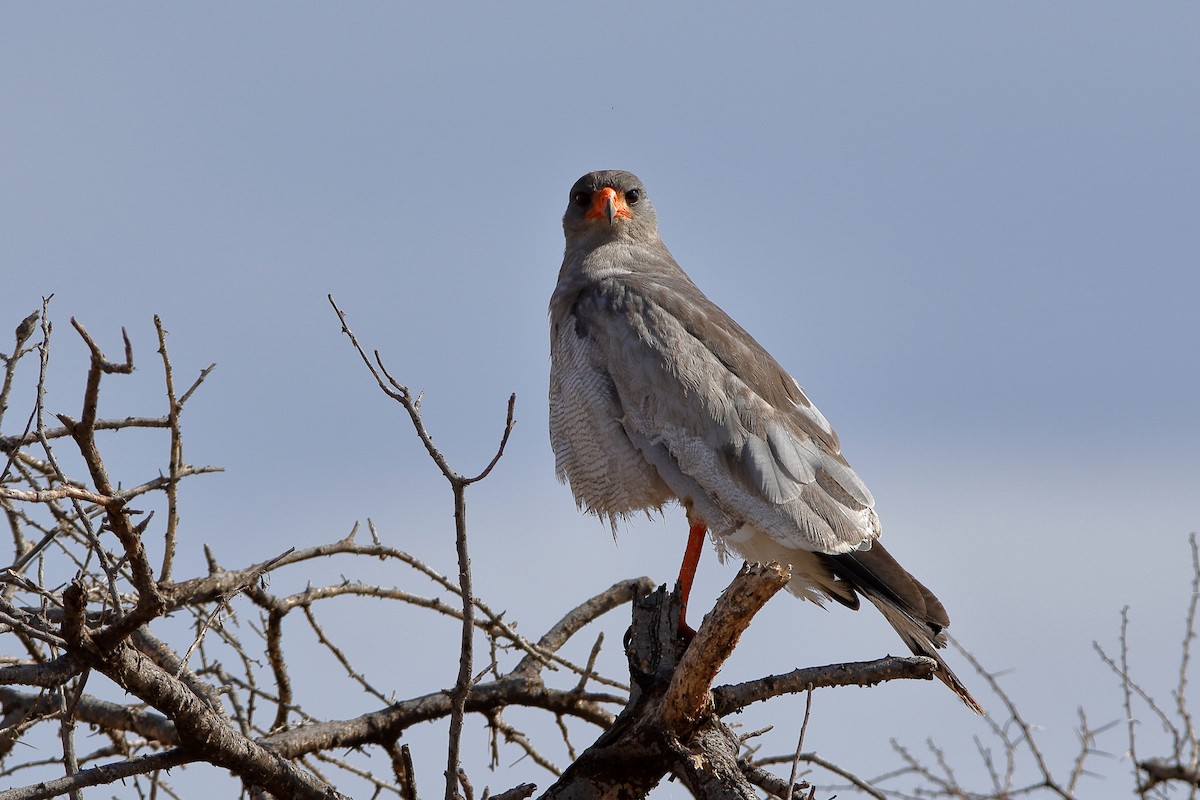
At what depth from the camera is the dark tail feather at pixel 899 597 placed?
15.4ft

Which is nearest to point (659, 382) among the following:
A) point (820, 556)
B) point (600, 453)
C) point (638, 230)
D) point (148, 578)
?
point (600, 453)

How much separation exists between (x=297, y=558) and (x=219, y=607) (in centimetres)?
85

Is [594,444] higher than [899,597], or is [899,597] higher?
[594,444]

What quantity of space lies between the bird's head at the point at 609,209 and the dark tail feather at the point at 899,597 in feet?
6.95

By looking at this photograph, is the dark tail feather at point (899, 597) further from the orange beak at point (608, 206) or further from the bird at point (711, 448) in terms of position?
the orange beak at point (608, 206)

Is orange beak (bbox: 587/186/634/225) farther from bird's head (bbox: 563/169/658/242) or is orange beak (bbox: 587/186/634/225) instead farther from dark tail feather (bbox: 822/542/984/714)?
dark tail feather (bbox: 822/542/984/714)

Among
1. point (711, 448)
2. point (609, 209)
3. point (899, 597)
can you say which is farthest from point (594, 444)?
point (609, 209)

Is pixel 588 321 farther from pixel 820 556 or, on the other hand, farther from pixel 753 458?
pixel 820 556

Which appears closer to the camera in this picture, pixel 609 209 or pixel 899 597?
pixel 899 597

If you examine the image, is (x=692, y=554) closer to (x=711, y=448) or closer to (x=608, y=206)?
(x=711, y=448)

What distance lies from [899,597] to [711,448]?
34.9 inches

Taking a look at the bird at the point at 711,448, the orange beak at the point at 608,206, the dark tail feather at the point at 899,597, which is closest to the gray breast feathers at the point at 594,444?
the bird at the point at 711,448

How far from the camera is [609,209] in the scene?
20.6ft

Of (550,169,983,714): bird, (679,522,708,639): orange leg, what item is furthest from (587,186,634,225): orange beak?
(679,522,708,639): orange leg
